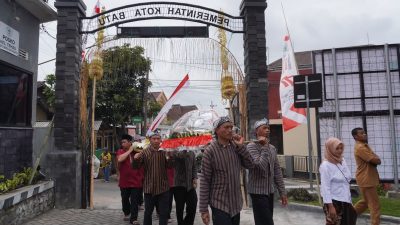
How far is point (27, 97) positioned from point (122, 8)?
3.26 m

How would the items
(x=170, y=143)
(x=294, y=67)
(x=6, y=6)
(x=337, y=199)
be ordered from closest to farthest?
(x=337, y=199) < (x=170, y=143) < (x=6, y=6) < (x=294, y=67)

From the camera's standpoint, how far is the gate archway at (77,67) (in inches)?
345

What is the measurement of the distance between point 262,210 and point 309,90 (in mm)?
4179

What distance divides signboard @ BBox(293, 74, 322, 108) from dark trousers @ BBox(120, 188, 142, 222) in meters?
3.83

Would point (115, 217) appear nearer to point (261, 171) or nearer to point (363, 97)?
point (261, 171)

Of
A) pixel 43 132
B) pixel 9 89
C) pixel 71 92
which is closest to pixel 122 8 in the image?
pixel 71 92

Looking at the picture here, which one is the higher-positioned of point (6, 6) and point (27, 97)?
point (6, 6)

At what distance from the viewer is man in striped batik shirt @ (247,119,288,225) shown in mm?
5008

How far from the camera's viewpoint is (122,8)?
9320 mm

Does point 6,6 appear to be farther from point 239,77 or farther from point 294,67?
point 294,67

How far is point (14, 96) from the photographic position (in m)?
9.16

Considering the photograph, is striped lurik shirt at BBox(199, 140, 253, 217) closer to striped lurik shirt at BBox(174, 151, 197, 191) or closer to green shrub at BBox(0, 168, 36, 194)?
striped lurik shirt at BBox(174, 151, 197, 191)

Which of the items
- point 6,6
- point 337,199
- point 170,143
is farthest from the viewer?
point 6,6

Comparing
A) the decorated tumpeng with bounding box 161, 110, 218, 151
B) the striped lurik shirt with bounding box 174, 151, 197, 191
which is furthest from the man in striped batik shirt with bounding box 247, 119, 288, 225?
the striped lurik shirt with bounding box 174, 151, 197, 191
